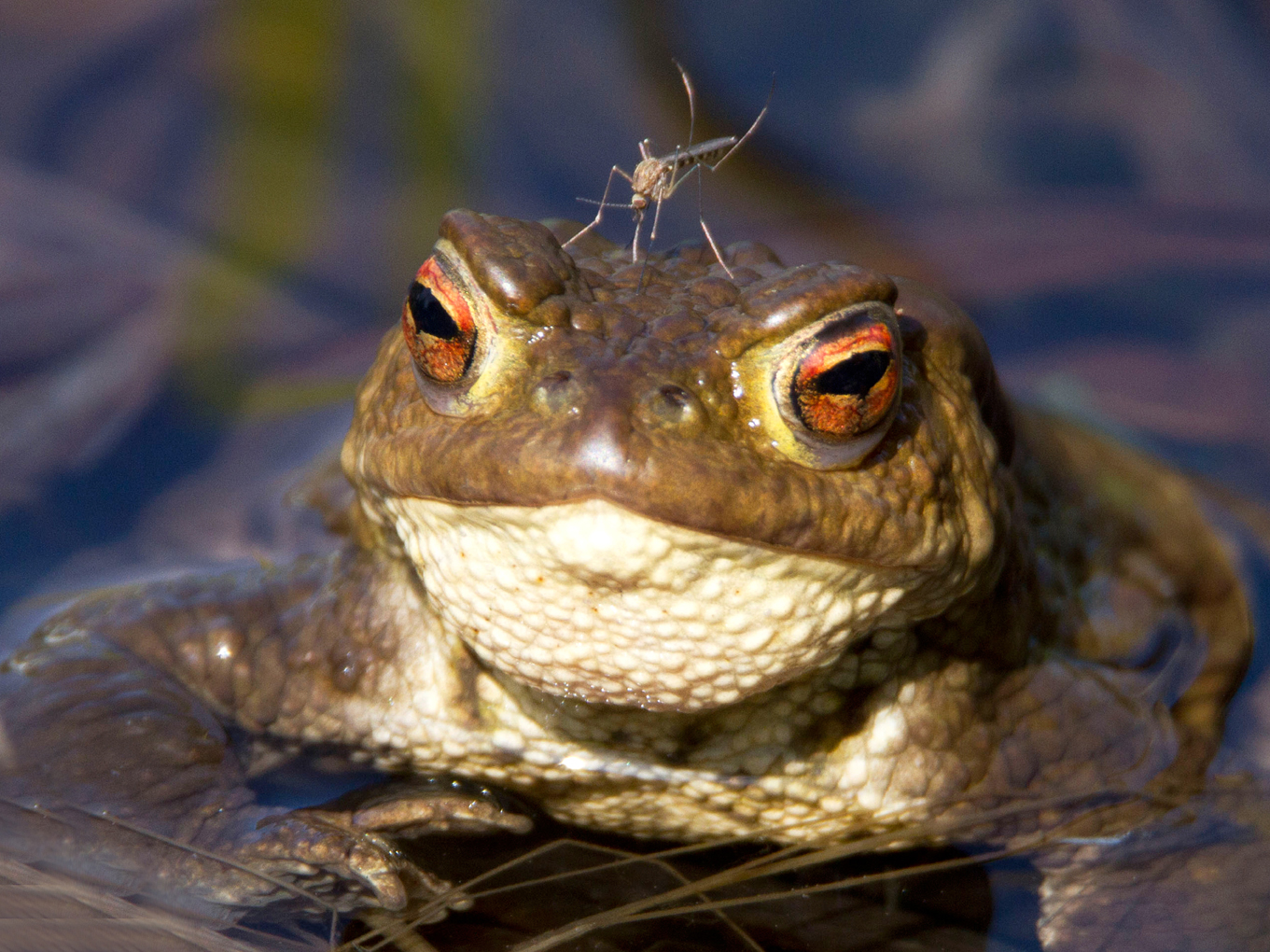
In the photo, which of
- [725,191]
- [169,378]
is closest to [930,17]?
[725,191]

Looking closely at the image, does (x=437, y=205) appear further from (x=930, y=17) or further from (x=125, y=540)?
(x=930, y=17)

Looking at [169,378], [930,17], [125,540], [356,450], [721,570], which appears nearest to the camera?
[721,570]

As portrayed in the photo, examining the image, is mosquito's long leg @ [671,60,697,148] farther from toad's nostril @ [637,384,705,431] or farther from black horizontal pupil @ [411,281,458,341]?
toad's nostril @ [637,384,705,431]

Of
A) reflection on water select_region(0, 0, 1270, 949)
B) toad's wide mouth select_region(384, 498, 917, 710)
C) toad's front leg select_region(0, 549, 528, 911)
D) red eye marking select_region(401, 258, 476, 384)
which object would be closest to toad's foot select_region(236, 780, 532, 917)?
toad's front leg select_region(0, 549, 528, 911)

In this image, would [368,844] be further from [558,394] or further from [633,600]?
[558,394]

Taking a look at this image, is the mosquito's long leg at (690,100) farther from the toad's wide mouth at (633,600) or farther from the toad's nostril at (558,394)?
the toad's wide mouth at (633,600)

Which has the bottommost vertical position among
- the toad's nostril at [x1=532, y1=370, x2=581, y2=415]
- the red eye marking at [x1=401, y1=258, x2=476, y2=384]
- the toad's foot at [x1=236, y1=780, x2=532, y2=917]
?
the toad's foot at [x1=236, y1=780, x2=532, y2=917]

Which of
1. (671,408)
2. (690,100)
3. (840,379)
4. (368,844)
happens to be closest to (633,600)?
(671,408)
